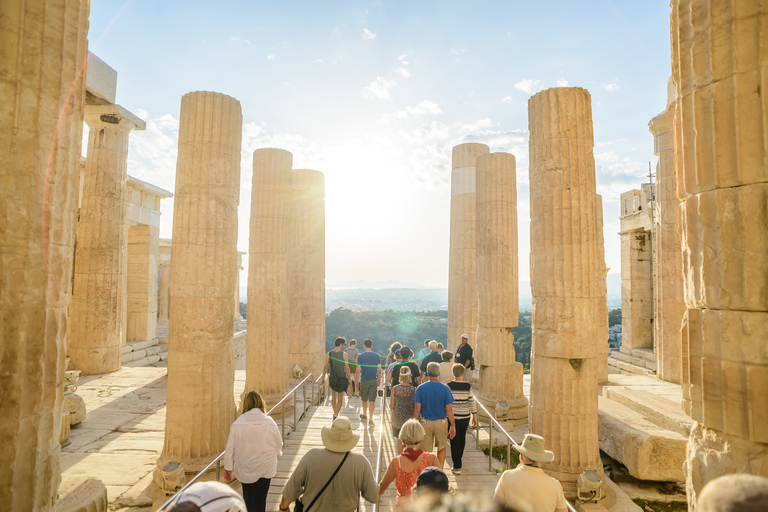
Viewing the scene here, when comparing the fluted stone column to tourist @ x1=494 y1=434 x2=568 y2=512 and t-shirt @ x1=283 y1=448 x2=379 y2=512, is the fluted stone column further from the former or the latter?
t-shirt @ x1=283 y1=448 x2=379 y2=512

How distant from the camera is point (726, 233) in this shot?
3.00 m

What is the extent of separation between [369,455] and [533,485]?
4.58m

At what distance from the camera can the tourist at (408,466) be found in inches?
163

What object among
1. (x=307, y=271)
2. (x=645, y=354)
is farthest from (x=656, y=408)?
(x=307, y=271)

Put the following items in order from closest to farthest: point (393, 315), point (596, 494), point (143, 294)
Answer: point (596, 494), point (143, 294), point (393, 315)

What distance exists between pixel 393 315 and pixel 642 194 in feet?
215

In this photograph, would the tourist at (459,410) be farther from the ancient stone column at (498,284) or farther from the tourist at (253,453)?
the ancient stone column at (498,284)

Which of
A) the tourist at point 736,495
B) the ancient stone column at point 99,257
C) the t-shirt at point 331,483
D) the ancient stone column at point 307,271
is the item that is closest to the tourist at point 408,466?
the t-shirt at point 331,483

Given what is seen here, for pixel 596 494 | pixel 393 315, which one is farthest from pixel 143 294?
pixel 393 315

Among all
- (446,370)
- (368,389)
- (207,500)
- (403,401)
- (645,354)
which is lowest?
(645,354)

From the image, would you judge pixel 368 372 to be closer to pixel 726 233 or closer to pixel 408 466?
pixel 408 466

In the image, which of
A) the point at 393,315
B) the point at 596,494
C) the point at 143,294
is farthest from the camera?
the point at 393,315

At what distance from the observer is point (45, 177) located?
3311 mm

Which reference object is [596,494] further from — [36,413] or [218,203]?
[218,203]
